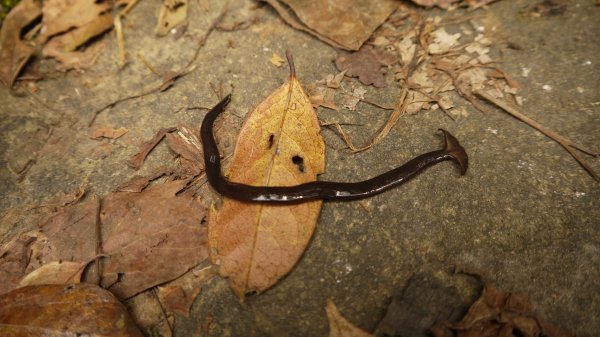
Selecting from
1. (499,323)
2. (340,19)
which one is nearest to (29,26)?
(340,19)

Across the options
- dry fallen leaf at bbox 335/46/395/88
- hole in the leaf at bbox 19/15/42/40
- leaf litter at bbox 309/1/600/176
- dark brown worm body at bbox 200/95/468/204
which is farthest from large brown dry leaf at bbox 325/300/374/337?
hole in the leaf at bbox 19/15/42/40

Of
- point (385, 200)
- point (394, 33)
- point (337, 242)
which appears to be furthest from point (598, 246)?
point (394, 33)

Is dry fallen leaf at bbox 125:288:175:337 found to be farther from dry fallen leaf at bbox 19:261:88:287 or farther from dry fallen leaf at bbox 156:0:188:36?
dry fallen leaf at bbox 156:0:188:36

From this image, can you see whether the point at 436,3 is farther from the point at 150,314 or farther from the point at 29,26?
the point at 29,26

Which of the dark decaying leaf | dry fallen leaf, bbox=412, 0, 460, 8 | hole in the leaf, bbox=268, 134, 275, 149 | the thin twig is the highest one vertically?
dry fallen leaf, bbox=412, 0, 460, 8

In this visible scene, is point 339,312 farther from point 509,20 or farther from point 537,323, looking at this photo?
point 509,20

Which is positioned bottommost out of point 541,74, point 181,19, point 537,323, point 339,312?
point 537,323
